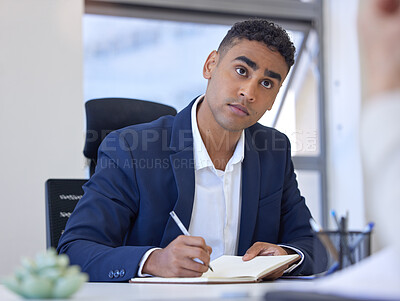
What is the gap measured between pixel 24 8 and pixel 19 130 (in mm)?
763

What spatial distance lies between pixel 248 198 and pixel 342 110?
2.80 m

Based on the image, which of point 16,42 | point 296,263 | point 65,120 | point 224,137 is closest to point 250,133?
point 224,137

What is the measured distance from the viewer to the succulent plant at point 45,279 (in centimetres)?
77

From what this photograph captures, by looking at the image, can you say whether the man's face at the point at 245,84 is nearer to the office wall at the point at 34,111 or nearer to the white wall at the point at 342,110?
the office wall at the point at 34,111

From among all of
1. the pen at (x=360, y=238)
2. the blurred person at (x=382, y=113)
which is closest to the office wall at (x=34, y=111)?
the pen at (x=360, y=238)

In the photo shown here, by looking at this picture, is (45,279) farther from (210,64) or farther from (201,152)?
(210,64)

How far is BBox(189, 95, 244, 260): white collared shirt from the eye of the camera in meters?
1.78

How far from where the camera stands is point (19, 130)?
3.43 metres

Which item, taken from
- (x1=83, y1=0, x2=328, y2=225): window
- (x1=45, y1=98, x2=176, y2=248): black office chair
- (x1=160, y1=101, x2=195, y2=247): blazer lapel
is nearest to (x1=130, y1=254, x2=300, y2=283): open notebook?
(x1=160, y1=101, x2=195, y2=247): blazer lapel

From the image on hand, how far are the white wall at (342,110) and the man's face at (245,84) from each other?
251cm

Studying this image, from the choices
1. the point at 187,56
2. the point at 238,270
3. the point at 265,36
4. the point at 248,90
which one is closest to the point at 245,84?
the point at 248,90

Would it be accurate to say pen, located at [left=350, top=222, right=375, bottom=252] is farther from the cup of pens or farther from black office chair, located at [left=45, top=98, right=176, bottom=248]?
black office chair, located at [left=45, top=98, right=176, bottom=248]

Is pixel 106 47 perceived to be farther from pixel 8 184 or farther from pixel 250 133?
pixel 250 133

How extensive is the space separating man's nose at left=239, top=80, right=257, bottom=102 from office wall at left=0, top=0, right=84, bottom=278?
1.90 meters
